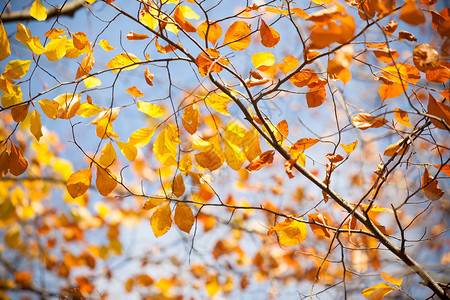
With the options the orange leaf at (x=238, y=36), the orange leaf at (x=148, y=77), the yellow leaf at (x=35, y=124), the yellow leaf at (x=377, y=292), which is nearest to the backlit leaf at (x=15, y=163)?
the yellow leaf at (x=35, y=124)

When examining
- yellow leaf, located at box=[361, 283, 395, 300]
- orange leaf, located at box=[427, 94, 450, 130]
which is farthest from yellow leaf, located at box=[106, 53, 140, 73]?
yellow leaf, located at box=[361, 283, 395, 300]

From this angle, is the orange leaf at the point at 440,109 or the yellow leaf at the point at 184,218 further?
the yellow leaf at the point at 184,218

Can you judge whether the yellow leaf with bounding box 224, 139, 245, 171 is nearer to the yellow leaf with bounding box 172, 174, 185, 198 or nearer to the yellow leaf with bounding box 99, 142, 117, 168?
the yellow leaf with bounding box 172, 174, 185, 198

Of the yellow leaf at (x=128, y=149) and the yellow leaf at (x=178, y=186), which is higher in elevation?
the yellow leaf at (x=128, y=149)

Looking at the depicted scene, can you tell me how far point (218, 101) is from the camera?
0.78 m

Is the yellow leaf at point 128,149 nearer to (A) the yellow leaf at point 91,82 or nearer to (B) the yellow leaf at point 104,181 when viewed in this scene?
Result: (B) the yellow leaf at point 104,181

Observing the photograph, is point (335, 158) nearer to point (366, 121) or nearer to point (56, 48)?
point (366, 121)

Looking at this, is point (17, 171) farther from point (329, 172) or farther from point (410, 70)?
point (410, 70)

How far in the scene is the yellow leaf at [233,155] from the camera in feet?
2.56

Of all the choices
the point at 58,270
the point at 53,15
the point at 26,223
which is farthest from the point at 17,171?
the point at 58,270

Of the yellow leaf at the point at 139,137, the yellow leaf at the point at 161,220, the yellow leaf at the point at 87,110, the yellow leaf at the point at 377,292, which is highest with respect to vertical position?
the yellow leaf at the point at 87,110

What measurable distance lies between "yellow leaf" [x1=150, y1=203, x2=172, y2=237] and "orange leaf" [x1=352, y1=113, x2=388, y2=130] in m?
0.55

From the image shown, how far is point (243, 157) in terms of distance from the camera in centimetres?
79

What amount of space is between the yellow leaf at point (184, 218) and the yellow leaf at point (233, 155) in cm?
18
